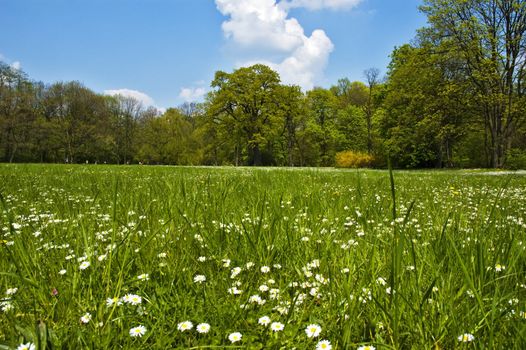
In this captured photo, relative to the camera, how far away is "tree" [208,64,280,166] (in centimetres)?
5081

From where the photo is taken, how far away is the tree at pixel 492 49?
2817cm

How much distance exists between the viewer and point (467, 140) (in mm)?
44719

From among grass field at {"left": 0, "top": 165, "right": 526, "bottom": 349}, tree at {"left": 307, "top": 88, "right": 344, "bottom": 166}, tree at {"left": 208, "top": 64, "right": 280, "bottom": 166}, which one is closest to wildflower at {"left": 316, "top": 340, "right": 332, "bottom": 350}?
grass field at {"left": 0, "top": 165, "right": 526, "bottom": 349}

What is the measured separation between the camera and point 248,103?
52.1 metres

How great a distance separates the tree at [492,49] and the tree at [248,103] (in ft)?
86.6

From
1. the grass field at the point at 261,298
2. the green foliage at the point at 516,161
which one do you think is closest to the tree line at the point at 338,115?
the green foliage at the point at 516,161

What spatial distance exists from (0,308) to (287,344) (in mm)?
1584

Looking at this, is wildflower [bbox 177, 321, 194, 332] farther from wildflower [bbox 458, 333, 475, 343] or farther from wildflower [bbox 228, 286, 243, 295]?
wildflower [bbox 458, 333, 475, 343]

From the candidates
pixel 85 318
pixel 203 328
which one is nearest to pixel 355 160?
pixel 203 328

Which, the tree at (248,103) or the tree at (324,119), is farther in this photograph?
the tree at (324,119)

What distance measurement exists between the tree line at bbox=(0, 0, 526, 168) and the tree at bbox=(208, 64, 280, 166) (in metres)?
0.18

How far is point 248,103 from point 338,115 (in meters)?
19.2

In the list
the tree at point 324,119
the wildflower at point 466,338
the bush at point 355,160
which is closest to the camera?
the wildflower at point 466,338

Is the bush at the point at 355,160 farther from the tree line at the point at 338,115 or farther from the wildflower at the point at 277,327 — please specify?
the wildflower at the point at 277,327
